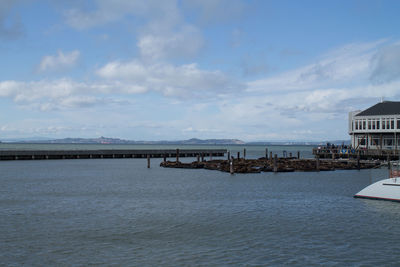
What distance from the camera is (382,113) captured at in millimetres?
92250

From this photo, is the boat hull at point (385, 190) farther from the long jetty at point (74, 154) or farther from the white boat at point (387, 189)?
the long jetty at point (74, 154)

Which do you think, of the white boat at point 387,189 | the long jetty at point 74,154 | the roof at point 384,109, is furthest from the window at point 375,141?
the white boat at point 387,189

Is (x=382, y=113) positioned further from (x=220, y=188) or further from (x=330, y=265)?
(x=330, y=265)

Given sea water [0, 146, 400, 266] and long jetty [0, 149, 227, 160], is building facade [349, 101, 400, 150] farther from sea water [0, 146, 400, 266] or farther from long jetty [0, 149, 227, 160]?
sea water [0, 146, 400, 266]

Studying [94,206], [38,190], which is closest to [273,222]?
[94,206]

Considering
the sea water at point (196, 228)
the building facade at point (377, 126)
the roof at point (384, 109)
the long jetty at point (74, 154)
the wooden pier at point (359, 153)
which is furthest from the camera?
the long jetty at point (74, 154)

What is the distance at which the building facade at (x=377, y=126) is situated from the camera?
89.6 metres

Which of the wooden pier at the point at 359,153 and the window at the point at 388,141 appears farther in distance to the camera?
the window at the point at 388,141

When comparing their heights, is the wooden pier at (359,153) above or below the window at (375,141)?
below

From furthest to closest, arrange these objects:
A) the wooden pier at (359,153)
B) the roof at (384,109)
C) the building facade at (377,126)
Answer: the roof at (384,109) → the building facade at (377,126) → the wooden pier at (359,153)

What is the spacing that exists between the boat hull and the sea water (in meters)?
0.56

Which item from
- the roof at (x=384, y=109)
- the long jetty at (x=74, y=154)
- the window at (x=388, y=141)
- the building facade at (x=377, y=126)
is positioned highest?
the roof at (x=384, y=109)

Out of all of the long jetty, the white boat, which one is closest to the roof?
the long jetty

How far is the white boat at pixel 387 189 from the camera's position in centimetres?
3438
